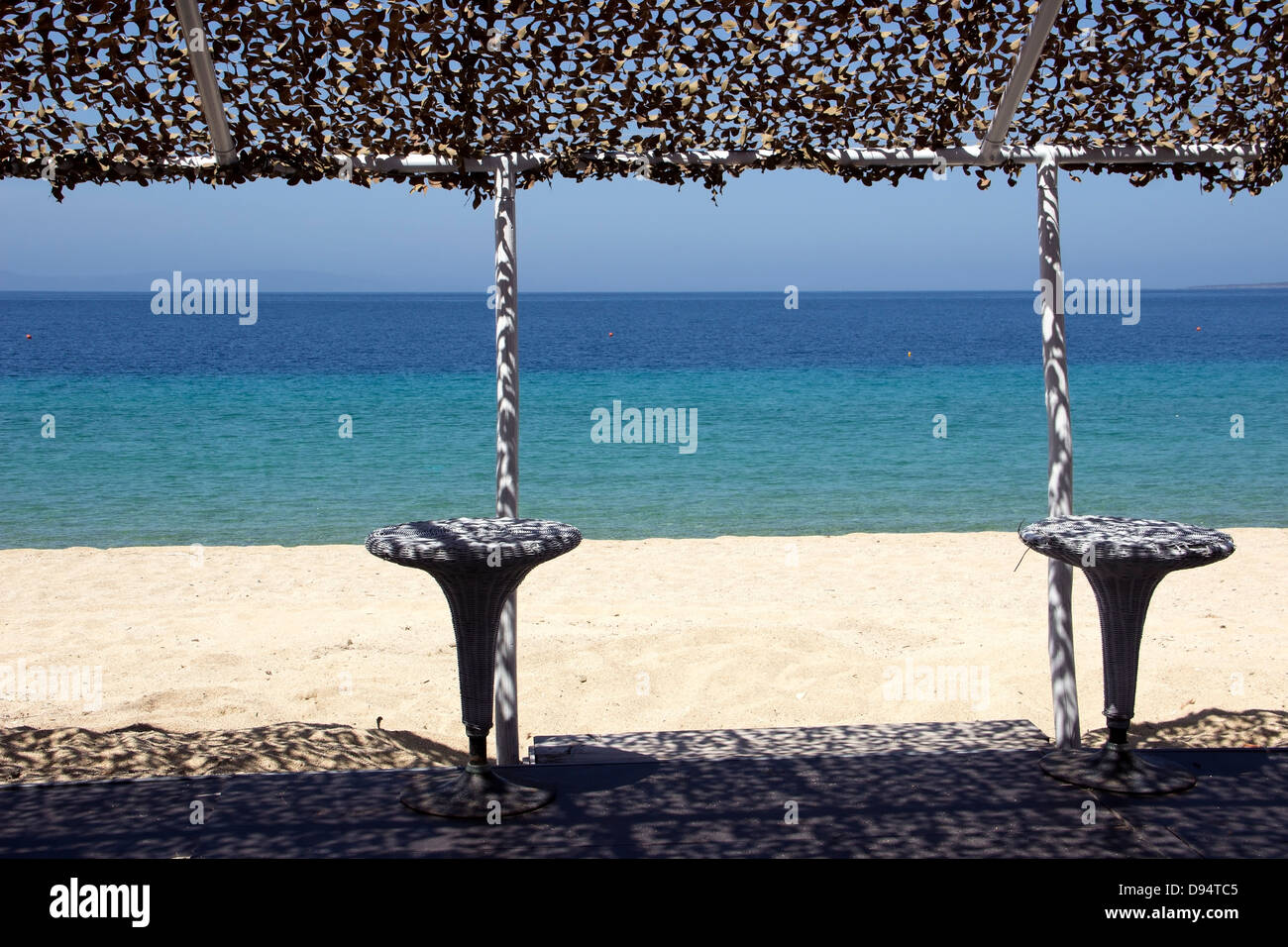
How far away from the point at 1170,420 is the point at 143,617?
1645 cm

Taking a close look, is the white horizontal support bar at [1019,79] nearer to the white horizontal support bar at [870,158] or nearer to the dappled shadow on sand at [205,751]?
the white horizontal support bar at [870,158]

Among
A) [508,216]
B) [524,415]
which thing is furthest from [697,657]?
[524,415]

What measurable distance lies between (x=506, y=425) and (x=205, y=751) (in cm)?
155

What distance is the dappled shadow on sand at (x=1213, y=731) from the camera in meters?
3.64

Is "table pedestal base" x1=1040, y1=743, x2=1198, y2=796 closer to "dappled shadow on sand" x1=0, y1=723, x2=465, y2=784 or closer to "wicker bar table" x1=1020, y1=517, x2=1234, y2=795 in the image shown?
"wicker bar table" x1=1020, y1=517, x2=1234, y2=795

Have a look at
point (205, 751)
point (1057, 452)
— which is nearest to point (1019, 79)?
point (1057, 452)

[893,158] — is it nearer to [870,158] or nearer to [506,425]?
[870,158]

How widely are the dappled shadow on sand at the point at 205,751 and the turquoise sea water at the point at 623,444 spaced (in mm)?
5903

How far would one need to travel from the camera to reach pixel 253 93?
10.7 ft

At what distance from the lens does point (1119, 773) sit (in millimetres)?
2627

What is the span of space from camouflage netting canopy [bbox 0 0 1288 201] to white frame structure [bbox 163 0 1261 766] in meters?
0.04

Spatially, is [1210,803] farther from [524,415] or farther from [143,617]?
[524,415]

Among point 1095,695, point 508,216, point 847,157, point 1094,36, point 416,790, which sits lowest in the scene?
point 1095,695

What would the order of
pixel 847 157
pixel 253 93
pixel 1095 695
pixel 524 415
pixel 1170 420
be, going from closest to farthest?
1. pixel 253 93
2. pixel 847 157
3. pixel 1095 695
4. pixel 1170 420
5. pixel 524 415
